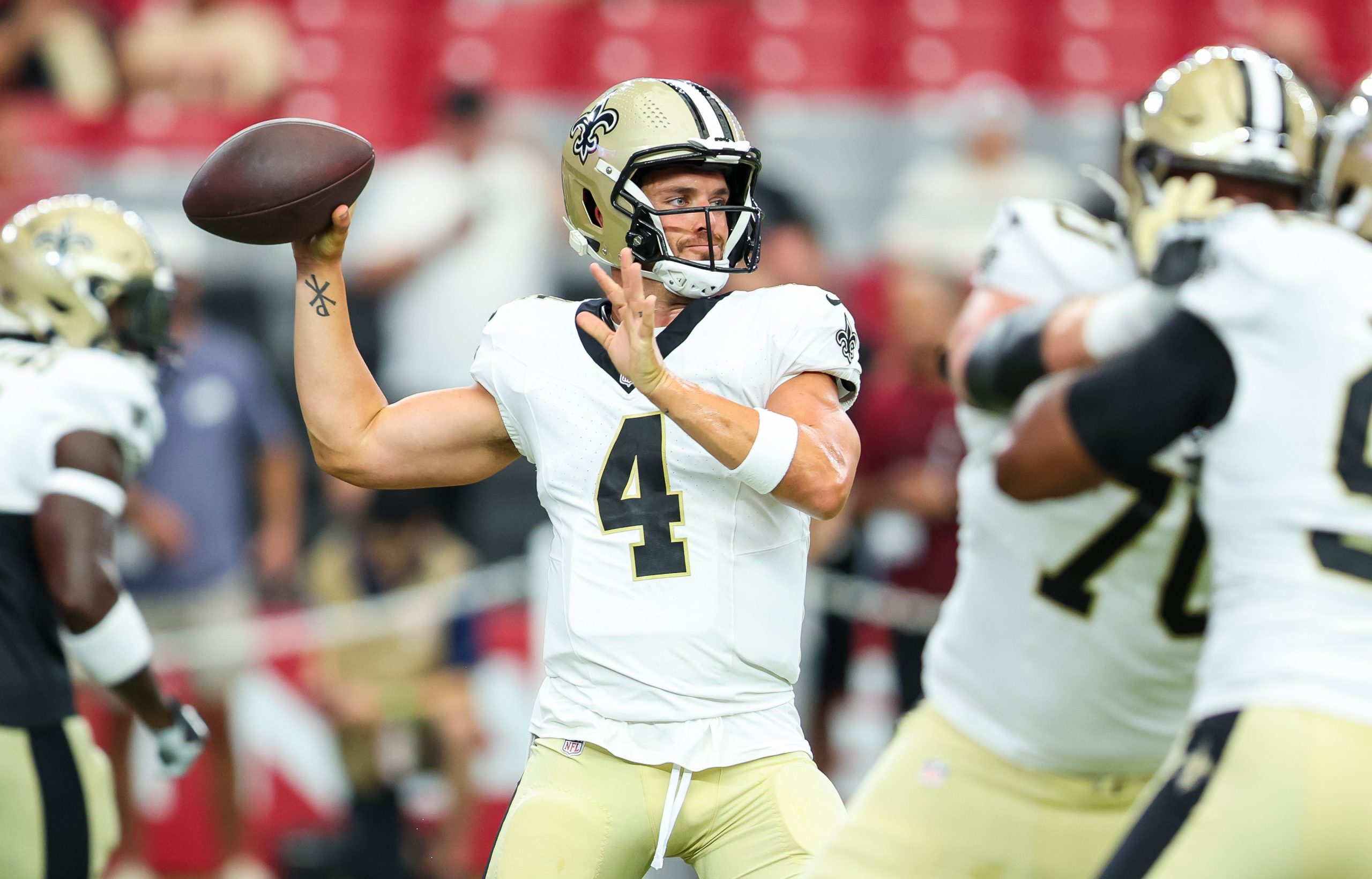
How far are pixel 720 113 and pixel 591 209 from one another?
1.03 ft

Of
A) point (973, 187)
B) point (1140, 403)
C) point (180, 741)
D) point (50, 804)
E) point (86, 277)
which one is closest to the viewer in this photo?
point (1140, 403)

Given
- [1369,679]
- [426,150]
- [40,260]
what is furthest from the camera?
[426,150]

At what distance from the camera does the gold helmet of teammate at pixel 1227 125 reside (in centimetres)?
249

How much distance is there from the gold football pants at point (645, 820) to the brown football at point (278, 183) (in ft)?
3.63

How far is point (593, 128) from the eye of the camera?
314cm

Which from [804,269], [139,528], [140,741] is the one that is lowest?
[140,741]

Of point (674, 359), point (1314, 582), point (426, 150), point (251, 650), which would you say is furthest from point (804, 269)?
point (1314, 582)

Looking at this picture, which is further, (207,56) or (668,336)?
(207,56)

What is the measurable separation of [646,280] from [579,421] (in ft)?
1.11

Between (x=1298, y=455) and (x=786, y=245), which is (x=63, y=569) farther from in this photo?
(x=786, y=245)

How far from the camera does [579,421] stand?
2.95 m

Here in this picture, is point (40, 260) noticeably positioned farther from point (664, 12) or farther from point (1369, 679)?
point (664, 12)

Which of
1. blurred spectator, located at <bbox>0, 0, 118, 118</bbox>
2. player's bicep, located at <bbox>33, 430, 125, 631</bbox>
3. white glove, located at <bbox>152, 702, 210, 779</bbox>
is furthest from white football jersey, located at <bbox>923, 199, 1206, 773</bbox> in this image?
blurred spectator, located at <bbox>0, 0, 118, 118</bbox>

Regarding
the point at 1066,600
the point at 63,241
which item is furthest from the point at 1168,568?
the point at 63,241
